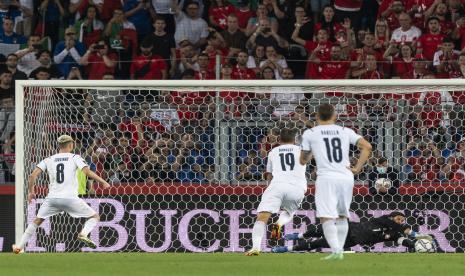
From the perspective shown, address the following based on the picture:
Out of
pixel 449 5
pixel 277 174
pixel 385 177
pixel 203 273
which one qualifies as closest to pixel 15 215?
pixel 277 174

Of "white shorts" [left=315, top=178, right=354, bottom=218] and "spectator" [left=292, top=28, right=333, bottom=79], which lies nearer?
"white shorts" [left=315, top=178, right=354, bottom=218]

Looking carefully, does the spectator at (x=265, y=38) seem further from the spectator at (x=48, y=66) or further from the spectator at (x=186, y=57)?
the spectator at (x=48, y=66)

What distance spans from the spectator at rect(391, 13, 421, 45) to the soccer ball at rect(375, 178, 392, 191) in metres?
3.54

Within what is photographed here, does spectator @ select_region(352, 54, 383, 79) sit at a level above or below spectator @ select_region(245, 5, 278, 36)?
below

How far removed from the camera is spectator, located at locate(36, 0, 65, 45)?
22.3 metres

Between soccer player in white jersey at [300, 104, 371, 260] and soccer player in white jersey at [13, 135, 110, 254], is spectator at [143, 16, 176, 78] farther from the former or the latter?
soccer player in white jersey at [300, 104, 371, 260]

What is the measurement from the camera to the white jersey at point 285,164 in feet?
52.4

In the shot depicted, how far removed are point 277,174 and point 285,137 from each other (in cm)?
46

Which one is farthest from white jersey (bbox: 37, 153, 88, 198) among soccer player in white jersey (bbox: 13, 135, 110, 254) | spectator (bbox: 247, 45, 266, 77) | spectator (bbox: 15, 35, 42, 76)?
spectator (bbox: 247, 45, 266, 77)

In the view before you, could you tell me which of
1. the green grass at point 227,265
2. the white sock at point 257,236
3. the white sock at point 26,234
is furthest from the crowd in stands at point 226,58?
the green grass at point 227,265

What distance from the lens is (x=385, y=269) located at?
12.5 meters

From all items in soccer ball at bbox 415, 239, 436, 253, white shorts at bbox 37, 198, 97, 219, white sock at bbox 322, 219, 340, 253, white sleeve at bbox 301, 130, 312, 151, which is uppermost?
white sleeve at bbox 301, 130, 312, 151

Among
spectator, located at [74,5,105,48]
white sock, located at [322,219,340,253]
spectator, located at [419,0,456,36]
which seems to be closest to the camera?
white sock, located at [322,219,340,253]

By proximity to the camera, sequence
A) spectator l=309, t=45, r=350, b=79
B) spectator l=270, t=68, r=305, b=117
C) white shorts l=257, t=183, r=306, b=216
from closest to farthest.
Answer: white shorts l=257, t=183, r=306, b=216
spectator l=270, t=68, r=305, b=117
spectator l=309, t=45, r=350, b=79
